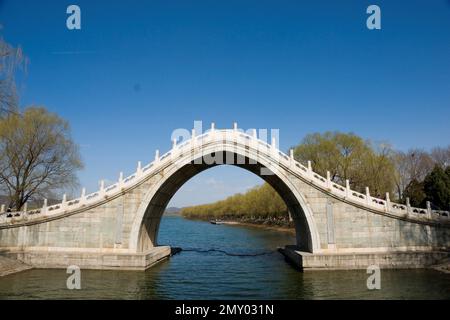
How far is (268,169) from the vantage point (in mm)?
20734

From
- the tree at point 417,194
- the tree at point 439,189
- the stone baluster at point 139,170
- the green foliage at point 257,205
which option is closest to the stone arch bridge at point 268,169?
the stone baluster at point 139,170

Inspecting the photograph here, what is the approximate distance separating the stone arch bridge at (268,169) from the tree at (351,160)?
16.4 meters

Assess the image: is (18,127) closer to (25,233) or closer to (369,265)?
(25,233)

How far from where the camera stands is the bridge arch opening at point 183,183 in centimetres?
1983

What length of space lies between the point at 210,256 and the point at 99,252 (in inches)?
370

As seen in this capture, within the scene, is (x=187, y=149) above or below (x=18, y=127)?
below

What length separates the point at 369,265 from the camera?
18.9 metres

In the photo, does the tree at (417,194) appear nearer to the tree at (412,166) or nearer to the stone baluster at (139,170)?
the tree at (412,166)

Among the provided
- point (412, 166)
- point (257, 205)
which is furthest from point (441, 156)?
point (257, 205)

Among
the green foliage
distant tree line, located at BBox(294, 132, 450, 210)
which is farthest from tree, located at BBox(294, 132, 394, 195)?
the green foliage

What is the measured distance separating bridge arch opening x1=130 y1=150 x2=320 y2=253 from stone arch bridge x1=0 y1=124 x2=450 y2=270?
0.08 m

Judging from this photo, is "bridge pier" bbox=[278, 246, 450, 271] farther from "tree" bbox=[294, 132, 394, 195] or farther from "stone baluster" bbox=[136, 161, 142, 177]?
"tree" bbox=[294, 132, 394, 195]

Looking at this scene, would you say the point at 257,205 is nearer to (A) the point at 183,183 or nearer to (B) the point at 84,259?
(A) the point at 183,183
